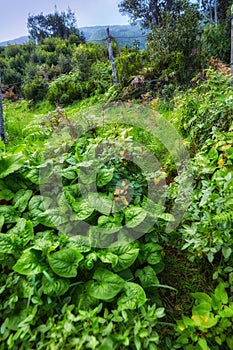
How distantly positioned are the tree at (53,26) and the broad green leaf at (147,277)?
988 centimetres

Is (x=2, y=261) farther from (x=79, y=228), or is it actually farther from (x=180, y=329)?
(x=180, y=329)

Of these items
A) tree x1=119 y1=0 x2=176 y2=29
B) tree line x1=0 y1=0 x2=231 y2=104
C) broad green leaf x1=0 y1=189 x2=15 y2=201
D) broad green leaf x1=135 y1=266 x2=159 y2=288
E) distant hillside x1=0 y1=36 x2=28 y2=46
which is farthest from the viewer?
distant hillside x1=0 y1=36 x2=28 y2=46

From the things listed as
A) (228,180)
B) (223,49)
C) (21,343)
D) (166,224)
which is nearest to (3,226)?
(21,343)

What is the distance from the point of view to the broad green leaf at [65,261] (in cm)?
103

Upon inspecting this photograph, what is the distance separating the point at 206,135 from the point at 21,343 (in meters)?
1.69

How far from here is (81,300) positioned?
1.03 metres

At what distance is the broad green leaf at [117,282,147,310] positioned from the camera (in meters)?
0.98

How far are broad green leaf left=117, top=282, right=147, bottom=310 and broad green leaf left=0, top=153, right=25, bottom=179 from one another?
0.87m

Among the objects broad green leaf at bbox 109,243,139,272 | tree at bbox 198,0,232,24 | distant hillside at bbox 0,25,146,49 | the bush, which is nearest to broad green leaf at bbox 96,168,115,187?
broad green leaf at bbox 109,243,139,272

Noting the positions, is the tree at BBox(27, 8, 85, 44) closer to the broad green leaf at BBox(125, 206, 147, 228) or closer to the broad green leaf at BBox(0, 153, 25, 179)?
the broad green leaf at BBox(0, 153, 25, 179)

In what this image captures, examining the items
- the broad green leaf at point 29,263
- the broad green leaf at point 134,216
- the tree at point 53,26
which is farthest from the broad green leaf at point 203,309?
the tree at point 53,26

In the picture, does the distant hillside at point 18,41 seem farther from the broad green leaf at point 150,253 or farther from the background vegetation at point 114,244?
the broad green leaf at point 150,253

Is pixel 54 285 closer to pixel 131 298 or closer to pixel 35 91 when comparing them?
pixel 131 298

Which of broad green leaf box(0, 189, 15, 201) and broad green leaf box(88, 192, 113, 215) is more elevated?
broad green leaf box(0, 189, 15, 201)
